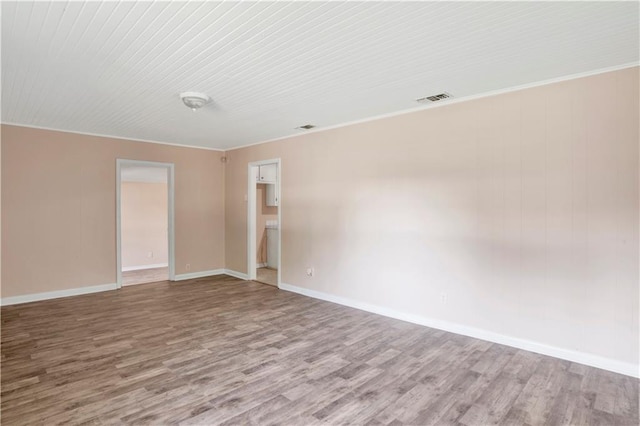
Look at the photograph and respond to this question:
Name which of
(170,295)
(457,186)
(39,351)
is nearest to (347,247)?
(457,186)

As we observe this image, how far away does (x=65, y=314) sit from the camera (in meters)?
4.31

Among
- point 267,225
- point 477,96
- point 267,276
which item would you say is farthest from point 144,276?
point 477,96

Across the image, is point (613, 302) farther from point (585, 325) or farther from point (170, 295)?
point (170, 295)

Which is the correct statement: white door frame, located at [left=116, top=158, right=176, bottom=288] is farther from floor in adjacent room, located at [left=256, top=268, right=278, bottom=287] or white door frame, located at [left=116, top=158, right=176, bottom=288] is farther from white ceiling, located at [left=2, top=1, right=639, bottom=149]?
white ceiling, located at [left=2, top=1, right=639, bottom=149]

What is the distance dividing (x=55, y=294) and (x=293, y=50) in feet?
17.5

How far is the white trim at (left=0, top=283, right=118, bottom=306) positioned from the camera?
15.6ft

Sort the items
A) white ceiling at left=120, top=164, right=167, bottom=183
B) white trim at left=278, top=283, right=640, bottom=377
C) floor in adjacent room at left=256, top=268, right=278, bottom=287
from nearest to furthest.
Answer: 1. white trim at left=278, top=283, right=640, bottom=377
2. floor in adjacent room at left=256, top=268, right=278, bottom=287
3. white ceiling at left=120, top=164, right=167, bottom=183

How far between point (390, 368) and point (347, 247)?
2.09 metres

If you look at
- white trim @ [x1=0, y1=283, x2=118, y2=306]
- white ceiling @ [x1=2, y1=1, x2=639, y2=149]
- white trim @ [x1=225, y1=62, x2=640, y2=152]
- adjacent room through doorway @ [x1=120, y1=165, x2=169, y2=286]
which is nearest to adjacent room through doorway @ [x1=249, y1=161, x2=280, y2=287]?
adjacent room through doorway @ [x1=120, y1=165, x2=169, y2=286]

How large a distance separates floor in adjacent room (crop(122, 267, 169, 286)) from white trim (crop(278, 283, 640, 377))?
12.6 feet

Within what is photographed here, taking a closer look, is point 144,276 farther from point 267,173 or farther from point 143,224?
point 267,173

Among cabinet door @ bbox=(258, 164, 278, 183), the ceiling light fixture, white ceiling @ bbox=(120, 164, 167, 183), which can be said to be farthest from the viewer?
cabinet door @ bbox=(258, 164, 278, 183)

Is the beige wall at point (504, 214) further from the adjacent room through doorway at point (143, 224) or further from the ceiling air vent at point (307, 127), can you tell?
the adjacent room through doorway at point (143, 224)

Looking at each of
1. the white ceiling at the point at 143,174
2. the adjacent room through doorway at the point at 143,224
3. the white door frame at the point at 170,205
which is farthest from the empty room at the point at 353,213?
the adjacent room through doorway at the point at 143,224
